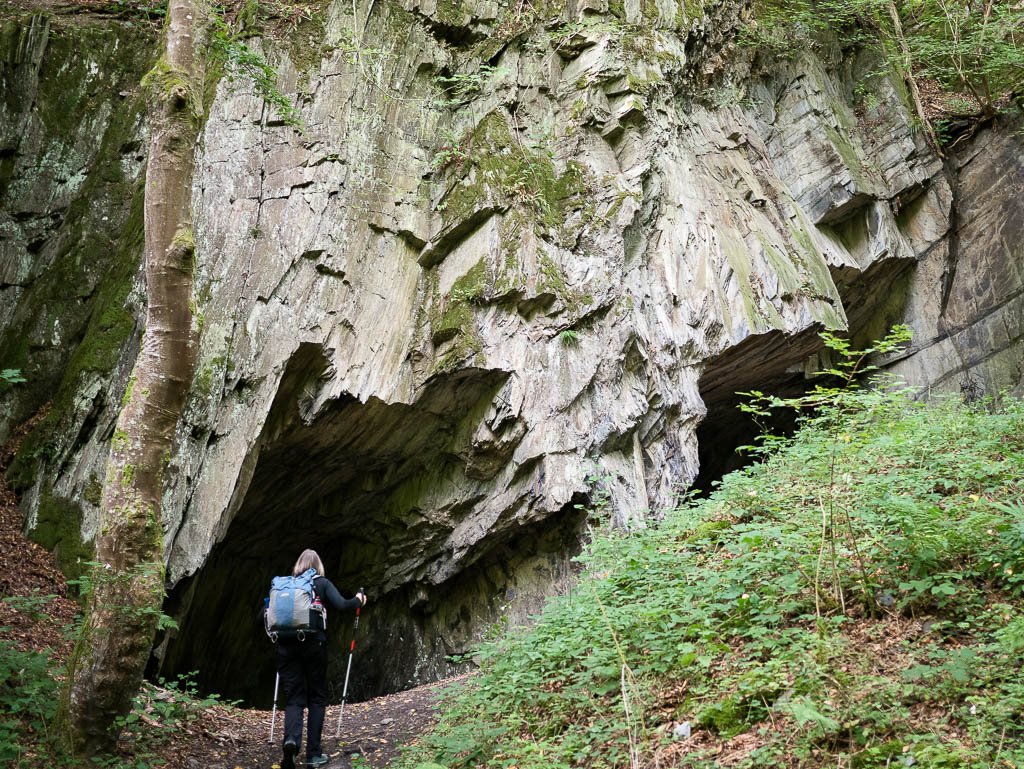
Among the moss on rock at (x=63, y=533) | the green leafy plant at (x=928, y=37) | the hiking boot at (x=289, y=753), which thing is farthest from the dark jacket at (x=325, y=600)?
the green leafy plant at (x=928, y=37)

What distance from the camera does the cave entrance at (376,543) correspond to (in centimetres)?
999

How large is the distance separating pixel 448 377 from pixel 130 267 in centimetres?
405

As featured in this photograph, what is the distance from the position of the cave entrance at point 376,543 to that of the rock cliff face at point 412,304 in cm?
5

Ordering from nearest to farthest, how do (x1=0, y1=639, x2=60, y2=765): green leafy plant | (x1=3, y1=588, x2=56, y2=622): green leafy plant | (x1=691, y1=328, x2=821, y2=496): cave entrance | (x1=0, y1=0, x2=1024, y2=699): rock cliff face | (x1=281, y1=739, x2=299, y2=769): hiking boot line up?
(x1=0, y1=639, x2=60, y2=765): green leafy plant, (x1=281, y1=739, x2=299, y2=769): hiking boot, (x1=3, y1=588, x2=56, y2=622): green leafy plant, (x1=0, y1=0, x2=1024, y2=699): rock cliff face, (x1=691, y1=328, x2=821, y2=496): cave entrance

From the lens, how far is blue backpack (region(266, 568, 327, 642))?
593 centimetres

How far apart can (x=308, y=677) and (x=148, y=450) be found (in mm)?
2176

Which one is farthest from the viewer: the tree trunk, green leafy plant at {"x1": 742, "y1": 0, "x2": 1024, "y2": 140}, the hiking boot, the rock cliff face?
green leafy plant at {"x1": 742, "y1": 0, "x2": 1024, "y2": 140}

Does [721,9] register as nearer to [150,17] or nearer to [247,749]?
[150,17]

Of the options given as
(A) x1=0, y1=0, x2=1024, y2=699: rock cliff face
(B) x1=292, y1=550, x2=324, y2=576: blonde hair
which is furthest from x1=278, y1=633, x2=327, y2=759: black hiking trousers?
(A) x1=0, y1=0, x2=1024, y2=699: rock cliff face

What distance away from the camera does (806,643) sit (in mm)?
4312

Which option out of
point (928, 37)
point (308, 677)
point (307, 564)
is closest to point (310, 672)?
point (308, 677)

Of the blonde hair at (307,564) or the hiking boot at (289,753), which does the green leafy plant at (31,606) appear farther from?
the hiking boot at (289,753)

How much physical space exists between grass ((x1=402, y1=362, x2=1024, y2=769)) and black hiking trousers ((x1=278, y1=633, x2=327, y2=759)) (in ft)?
3.04

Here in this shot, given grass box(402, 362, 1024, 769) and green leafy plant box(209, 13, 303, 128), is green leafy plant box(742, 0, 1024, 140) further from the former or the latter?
grass box(402, 362, 1024, 769)
